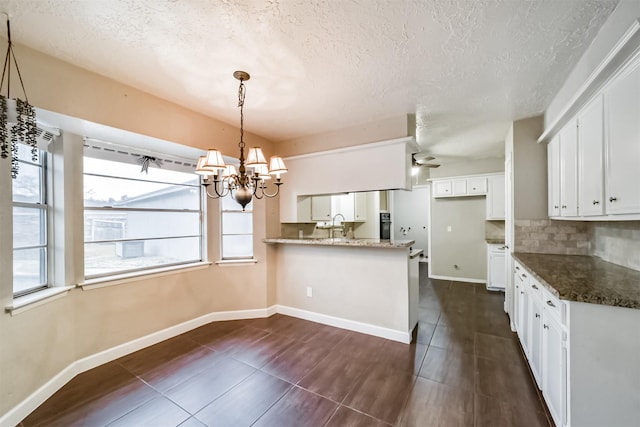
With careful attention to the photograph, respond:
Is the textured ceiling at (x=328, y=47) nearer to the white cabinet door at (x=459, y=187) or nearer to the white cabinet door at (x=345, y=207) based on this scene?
the white cabinet door at (x=345, y=207)

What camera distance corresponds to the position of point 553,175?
2.65 meters

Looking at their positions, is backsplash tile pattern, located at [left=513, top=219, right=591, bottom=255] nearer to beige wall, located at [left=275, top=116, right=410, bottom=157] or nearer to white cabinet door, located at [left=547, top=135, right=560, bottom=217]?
white cabinet door, located at [left=547, top=135, right=560, bottom=217]

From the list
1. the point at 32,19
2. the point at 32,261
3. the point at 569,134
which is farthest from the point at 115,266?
the point at 569,134

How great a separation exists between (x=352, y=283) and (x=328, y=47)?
8.44ft

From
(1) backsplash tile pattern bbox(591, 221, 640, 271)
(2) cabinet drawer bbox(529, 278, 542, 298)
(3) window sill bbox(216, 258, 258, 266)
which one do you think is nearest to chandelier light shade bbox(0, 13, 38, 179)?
(3) window sill bbox(216, 258, 258, 266)

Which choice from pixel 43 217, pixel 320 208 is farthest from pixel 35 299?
pixel 320 208

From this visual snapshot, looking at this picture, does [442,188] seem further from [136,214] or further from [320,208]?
[136,214]

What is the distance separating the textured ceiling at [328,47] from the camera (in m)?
1.48

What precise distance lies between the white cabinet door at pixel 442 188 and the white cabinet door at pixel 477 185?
0.35 metres

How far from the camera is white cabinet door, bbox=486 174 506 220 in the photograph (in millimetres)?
4965

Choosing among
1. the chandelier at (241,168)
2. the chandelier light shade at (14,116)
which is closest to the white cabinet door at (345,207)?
the chandelier at (241,168)

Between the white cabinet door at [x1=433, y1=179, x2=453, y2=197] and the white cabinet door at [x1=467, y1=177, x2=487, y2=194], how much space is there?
1.16ft

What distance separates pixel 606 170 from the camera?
5.53ft

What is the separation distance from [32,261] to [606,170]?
14.4 feet
